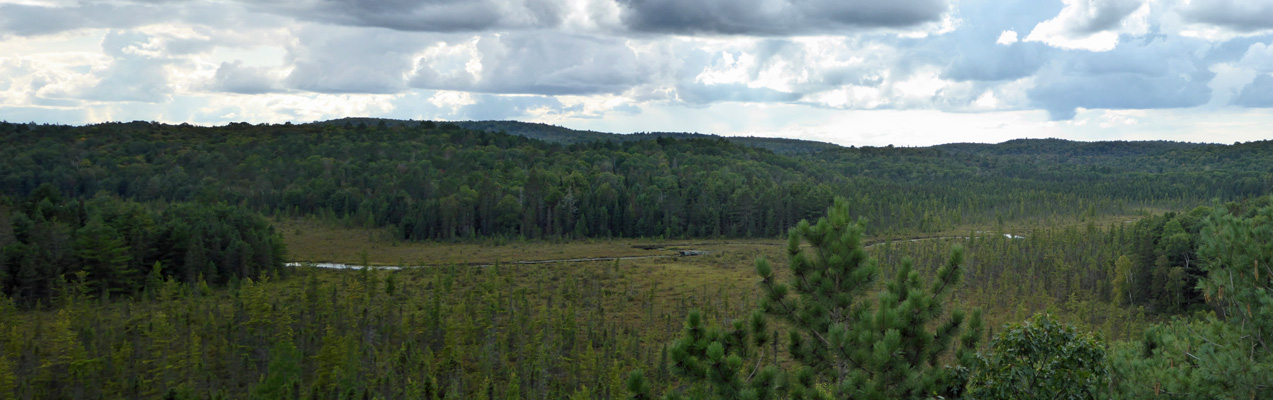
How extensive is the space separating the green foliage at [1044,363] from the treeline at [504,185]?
96191mm

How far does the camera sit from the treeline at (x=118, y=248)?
51.3 m

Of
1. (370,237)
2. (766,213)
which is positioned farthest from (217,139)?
(766,213)

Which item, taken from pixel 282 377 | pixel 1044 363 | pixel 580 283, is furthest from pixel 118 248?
pixel 1044 363

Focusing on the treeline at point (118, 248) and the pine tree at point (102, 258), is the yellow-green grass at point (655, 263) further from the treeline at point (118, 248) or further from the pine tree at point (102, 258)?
the pine tree at point (102, 258)

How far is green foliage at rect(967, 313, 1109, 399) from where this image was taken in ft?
42.7

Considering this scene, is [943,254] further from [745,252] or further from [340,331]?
[340,331]

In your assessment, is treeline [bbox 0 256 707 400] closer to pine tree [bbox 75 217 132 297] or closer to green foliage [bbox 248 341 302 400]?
green foliage [bbox 248 341 302 400]

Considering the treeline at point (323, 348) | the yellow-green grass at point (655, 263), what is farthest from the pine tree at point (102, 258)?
the yellow-green grass at point (655, 263)

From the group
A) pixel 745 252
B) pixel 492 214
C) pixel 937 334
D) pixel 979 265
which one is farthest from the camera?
pixel 492 214

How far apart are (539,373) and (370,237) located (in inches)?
2858

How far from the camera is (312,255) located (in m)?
87.7

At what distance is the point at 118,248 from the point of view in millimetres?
54906

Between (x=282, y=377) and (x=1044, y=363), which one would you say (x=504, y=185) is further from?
(x=1044, y=363)

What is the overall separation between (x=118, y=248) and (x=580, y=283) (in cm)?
3263
